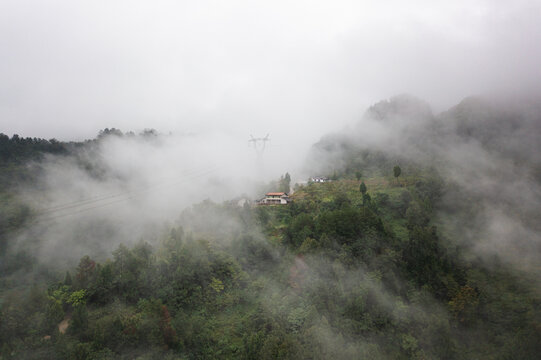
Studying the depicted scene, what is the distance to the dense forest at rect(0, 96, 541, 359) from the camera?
13.3 metres

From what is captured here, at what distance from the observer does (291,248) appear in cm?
2194

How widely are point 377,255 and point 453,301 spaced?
5.28 metres

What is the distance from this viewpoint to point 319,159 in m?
54.6

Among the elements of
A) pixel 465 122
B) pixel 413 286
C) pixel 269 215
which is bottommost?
pixel 413 286

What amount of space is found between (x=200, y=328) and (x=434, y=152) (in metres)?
43.8

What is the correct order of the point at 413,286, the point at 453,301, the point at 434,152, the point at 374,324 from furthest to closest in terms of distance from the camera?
the point at 434,152
the point at 413,286
the point at 453,301
the point at 374,324

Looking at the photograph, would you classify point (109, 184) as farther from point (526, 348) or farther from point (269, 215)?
point (526, 348)

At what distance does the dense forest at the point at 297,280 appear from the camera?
1331 centimetres

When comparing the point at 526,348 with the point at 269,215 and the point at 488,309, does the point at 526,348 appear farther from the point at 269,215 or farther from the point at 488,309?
the point at 269,215

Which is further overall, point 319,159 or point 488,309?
point 319,159

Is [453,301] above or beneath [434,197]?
beneath

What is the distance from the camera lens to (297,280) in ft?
60.2

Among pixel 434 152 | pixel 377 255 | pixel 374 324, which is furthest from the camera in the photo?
pixel 434 152

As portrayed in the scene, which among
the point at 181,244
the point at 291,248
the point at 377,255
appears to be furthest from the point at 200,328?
the point at 377,255
